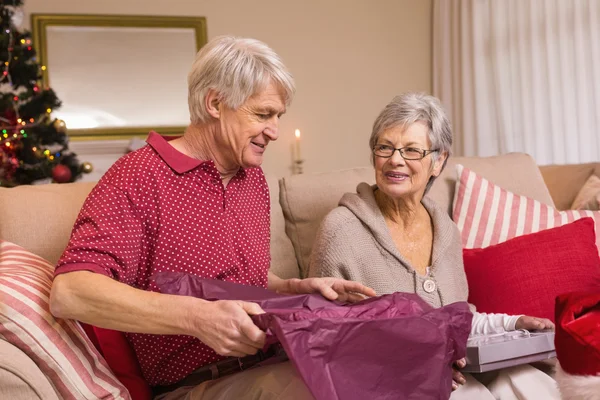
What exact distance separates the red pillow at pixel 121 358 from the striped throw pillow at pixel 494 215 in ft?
4.18

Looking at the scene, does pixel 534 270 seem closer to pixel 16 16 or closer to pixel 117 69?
pixel 16 16

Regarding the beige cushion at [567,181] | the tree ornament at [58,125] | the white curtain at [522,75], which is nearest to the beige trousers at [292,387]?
the beige cushion at [567,181]

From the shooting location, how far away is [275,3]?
5207mm

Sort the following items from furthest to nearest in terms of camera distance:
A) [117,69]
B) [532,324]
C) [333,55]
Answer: [333,55] < [117,69] < [532,324]

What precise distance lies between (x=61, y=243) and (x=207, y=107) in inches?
24.9

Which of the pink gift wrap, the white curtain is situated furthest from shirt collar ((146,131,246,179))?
the white curtain

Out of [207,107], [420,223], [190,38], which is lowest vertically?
[420,223]

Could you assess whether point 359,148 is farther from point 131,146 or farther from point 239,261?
point 239,261

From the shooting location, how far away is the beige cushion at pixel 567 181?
2820 millimetres

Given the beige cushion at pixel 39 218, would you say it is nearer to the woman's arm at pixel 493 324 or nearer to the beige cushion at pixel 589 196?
the woman's arm at pixel 493 324

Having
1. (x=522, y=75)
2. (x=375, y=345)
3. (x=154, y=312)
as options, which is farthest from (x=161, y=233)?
(x=522, y=75)

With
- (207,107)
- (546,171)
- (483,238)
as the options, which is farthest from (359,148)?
(207,107)

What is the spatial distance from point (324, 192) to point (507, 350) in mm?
932

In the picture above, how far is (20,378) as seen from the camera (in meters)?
1.27
